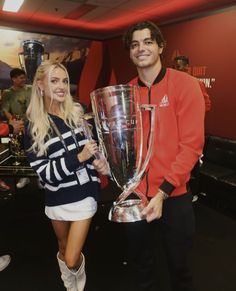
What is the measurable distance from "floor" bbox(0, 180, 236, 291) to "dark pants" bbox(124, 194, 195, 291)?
0.55m

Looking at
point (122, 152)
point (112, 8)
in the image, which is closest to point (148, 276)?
point (122, 152)

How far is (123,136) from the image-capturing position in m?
1.23

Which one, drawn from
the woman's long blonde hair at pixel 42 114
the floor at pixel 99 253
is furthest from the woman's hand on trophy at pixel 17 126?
the woman's long blonde hair at pixel 42 114

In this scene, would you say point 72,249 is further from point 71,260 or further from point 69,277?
point 69,277

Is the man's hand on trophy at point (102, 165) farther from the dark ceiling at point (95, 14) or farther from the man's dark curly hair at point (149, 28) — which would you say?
the dark ceiling at point (95, 14)

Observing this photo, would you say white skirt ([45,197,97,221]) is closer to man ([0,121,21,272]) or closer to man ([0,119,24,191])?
man ([0,121,21,272])

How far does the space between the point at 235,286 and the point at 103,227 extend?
133 centimetres

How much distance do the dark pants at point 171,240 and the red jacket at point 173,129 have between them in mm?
92

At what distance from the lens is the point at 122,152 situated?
1248mm

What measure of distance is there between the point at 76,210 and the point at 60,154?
31 cm

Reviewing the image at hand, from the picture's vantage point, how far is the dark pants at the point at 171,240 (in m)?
1.51

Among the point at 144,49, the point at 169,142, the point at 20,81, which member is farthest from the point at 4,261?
the point at 20,81

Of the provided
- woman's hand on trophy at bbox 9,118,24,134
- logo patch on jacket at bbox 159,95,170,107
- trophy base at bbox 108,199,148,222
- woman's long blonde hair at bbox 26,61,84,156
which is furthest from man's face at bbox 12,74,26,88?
trophy base at bbox 108,199,148,222

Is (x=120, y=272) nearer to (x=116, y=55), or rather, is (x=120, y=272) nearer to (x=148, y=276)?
(x=148, y=276)
